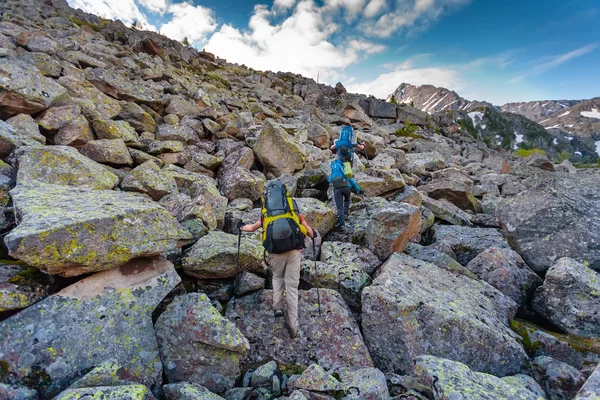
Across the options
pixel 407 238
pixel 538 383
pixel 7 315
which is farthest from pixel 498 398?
pixel 7 315

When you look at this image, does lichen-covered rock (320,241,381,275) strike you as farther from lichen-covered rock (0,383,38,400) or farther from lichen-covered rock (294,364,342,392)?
lichen-covered rock (0,383,38,400)

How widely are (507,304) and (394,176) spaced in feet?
25.2

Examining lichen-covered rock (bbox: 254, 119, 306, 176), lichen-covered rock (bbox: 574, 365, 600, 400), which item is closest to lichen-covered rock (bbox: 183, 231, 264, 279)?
lichen-covered rock (bbox: 574, 365, 600, 400)

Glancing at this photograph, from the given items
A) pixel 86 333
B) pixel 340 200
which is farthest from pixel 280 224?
pixel 340 200

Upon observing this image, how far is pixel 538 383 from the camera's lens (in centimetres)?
621

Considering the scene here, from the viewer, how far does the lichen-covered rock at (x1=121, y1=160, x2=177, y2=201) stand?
33.2 feet

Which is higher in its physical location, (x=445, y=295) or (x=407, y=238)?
(x=407, y=238)

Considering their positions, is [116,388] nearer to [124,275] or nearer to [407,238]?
[124,275]

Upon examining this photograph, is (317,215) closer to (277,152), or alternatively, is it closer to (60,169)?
(277,152)

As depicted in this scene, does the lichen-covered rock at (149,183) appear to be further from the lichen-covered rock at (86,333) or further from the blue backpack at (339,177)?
the blue backpack at (339,177)

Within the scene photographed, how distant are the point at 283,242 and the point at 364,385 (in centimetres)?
314

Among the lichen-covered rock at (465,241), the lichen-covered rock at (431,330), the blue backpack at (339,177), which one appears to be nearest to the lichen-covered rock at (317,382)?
the lichen-covered rock at (431,330)

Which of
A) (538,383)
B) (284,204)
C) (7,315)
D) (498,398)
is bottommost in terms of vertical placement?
(538,383)

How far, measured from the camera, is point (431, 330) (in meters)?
6.68
